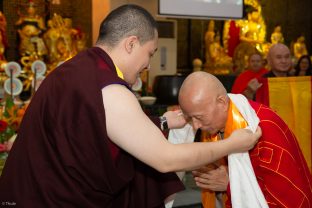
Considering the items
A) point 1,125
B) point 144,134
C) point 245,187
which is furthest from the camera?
point 1,125

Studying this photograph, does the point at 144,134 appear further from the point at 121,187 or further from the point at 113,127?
the point at 121,187

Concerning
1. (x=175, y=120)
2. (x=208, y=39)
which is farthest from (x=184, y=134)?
(x=208, y=39)

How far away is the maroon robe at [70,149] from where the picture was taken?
1493mm

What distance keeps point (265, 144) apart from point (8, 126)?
214 cm

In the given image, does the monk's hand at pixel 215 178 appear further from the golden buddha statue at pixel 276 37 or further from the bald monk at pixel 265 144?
the golden buddha statue at pixel 276 37

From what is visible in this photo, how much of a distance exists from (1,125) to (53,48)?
408cm

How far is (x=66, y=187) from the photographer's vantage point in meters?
1.53

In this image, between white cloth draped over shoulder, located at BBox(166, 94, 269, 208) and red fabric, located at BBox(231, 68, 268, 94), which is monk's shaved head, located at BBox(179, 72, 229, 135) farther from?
red fabric, located at BBox(231, 68, 268, 94)

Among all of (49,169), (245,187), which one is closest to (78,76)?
(49,169)

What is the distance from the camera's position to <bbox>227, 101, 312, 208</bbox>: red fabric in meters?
1.76

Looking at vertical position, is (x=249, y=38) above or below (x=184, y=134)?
above

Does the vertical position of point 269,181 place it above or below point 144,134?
below

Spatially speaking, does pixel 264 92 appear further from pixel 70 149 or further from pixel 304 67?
pixel 70 149

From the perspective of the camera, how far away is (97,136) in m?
1.48
